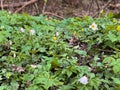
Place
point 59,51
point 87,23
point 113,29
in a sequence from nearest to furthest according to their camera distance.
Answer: point 59,51 → point 113,29 → point 87,23

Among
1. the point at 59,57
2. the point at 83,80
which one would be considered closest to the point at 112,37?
the point at 59,57

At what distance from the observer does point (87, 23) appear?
3.38 m

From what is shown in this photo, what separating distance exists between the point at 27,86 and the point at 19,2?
21.3ft

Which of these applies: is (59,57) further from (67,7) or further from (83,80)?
(67,7)

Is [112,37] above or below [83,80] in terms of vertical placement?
above

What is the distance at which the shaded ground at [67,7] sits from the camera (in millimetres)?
8570

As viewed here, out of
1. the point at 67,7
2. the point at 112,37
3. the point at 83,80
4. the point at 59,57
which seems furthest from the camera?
the point at 67,7

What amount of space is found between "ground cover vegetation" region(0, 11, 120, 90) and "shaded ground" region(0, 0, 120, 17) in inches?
208

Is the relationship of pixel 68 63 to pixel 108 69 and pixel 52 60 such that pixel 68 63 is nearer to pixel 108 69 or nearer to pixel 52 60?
pixel 52 60

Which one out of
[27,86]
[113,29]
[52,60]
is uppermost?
[113,29]

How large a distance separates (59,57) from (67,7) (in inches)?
269

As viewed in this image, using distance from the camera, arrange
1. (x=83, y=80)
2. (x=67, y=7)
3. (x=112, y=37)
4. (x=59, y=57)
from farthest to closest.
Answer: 1. (x=67, y=7)
2. (x=112, y=37)
3. (x=59, y=57)
4. (x=83, y=80)

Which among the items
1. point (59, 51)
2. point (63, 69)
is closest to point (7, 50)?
point (59, 51)

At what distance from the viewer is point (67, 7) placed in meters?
9.33
